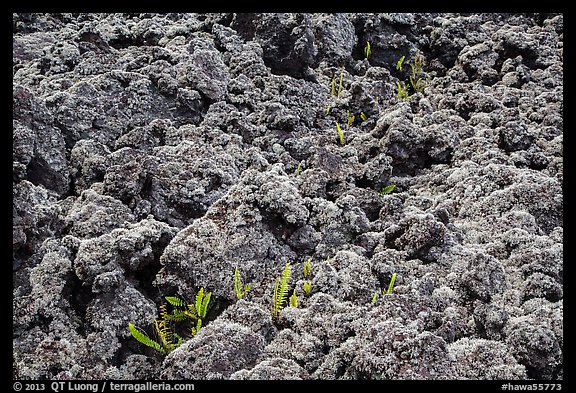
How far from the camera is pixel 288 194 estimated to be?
129 inches

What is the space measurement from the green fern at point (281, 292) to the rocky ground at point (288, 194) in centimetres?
5

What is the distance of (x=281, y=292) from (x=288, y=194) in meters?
0.68

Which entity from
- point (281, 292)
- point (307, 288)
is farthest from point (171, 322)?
point (307, 288)

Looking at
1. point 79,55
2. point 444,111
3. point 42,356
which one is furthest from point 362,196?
point 79,55

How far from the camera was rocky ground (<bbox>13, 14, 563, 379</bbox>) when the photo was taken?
263cm

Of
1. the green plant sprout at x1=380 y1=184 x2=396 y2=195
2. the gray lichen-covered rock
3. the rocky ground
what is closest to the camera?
the gray lichen-covered rock

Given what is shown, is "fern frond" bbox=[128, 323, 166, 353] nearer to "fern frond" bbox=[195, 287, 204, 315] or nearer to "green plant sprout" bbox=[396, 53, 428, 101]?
"fern frond" bbox=[195, 287, 204, 315]

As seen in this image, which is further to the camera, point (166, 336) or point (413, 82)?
point (413, 82)

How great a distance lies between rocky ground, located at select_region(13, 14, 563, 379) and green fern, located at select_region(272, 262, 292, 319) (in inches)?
2.0

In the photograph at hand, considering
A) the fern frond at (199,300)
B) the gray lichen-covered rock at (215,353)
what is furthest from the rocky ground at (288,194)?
the fern frond at (199,300)

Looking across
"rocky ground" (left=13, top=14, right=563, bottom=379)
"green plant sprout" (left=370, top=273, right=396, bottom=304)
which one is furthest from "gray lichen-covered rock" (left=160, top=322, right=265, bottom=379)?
"green plant sprout" (left=370, top=273, right=396, bottom=304)

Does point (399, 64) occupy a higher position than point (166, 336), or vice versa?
point (399, 64)

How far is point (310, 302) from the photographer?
2.88 metres

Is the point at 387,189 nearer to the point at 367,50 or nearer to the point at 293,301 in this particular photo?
the point at 293,301
